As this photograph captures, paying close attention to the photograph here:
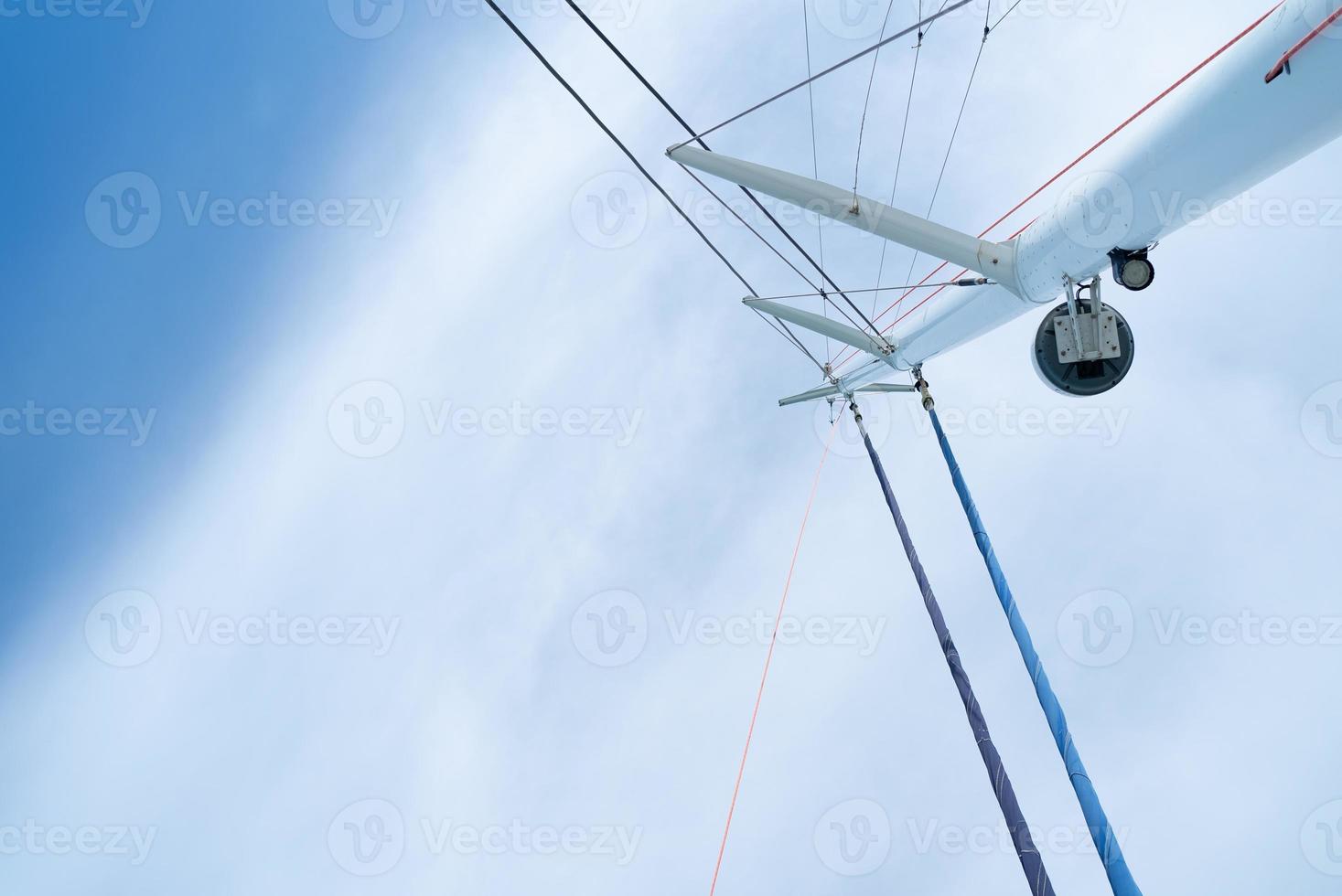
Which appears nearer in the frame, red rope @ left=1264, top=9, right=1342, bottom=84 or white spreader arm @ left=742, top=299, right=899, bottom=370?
red rope @ left=1264, top=9, right=1342, bottom=84

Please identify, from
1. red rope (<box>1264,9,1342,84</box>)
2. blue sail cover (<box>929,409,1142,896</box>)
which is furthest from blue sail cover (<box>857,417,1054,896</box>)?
red rope (<box>1264,9,1342,84</box>)

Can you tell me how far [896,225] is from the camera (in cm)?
605

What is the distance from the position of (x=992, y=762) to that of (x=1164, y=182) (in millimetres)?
4218

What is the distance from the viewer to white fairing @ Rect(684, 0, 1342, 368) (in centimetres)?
363

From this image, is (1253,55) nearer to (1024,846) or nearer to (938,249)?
(938,249)

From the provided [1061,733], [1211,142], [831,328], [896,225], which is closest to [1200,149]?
[1211,142]

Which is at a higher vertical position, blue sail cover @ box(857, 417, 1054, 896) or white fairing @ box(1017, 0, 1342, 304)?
white fairing @ box(1017, 0, 1342, 304)

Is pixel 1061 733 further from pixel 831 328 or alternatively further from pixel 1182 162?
pixel 831 328

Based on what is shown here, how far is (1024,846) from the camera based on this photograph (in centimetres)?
483

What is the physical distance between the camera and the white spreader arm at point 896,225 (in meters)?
6.02

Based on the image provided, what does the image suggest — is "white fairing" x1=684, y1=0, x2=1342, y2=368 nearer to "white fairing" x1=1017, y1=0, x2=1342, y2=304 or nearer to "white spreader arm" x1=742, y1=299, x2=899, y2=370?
"white fairing" x1=1017, y1=0, x2=1342, y2=304

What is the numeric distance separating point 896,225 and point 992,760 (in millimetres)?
4349

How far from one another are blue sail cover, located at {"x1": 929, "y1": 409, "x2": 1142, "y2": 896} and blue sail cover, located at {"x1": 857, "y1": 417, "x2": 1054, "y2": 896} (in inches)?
17.8

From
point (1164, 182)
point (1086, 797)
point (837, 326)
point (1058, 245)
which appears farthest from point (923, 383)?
point (1086, 797)
